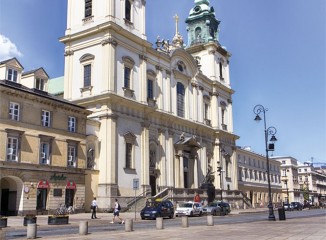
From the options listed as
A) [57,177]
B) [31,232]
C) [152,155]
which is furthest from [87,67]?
[31,232]

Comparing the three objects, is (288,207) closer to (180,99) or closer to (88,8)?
(180,99)

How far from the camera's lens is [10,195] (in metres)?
33.2

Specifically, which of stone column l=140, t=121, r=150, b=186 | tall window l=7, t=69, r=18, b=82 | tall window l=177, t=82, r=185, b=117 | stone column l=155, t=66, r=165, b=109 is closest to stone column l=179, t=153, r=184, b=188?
tall window l=177, t=82, r=185, b=117

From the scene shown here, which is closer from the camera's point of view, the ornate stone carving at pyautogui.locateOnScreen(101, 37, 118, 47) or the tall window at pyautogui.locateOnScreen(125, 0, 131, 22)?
the ornate stone carving at pyautogui.locateOnScreen(101, 37, 118, 47)

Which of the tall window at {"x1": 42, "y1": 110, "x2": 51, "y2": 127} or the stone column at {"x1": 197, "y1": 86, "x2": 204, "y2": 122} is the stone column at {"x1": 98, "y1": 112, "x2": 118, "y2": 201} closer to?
the tall window at {"x1": 42, "y1": 110, "x2": 51, "y2": 127}

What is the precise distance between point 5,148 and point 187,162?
2932 cm

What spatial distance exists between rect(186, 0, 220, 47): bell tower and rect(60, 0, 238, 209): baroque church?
8.00m

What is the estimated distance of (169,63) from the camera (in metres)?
55.6

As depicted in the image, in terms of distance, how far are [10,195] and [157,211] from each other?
11.6 meters

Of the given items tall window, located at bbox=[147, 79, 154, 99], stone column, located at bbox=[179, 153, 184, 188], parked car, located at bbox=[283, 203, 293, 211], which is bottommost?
parked car, located at bbox=[283, 203, 293, 211]

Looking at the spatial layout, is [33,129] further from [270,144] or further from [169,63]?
[169,63]

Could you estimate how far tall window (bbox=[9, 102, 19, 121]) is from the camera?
32562 mm

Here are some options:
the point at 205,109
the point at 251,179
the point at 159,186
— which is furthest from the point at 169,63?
the point at 251,179

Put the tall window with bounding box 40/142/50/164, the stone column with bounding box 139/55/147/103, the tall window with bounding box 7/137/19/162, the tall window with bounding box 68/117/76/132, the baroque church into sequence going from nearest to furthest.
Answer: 1. the tall window with bounding box 7/137/19/162
2. the tall window with bounding box 40/142/50/164
3. the tall window with bounding box 68/117/76/132
4. the baroque church
5. the stone column with bounding box 139/55/147/103
